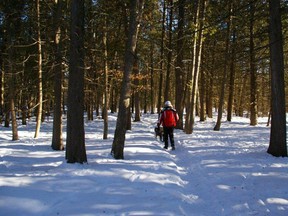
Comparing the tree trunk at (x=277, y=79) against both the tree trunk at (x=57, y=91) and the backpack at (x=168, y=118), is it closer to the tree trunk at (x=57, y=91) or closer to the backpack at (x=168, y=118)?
the backpack at (x=168, y=118)

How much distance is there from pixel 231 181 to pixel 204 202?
1718mm

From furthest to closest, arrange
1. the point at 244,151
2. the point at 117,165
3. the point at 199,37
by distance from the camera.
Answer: the point at 199,37
the point at 244,151
the point at 117,165

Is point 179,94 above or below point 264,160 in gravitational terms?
above

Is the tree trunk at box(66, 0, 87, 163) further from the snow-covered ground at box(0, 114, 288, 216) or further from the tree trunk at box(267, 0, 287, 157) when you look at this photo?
→ the tree trunk at box(267, 0, 287, 157)

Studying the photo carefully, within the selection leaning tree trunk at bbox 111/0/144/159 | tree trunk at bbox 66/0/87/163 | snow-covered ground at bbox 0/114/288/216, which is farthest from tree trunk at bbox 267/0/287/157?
tree trunk at bbox 66/0/87/163

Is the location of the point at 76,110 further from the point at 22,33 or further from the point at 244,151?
the point at 22,33

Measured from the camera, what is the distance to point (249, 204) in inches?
238

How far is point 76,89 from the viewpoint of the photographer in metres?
8.30

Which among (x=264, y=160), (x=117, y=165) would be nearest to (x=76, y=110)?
(x=117, y=165)

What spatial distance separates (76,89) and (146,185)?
327cm

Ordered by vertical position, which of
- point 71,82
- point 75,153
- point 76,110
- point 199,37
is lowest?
point 75,153

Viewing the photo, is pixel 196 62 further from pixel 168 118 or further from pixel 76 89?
pixel 76 89

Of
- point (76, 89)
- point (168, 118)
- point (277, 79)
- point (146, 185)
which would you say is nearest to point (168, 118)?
point (168, 118)

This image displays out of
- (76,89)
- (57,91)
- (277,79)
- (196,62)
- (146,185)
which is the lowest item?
(146,185)
